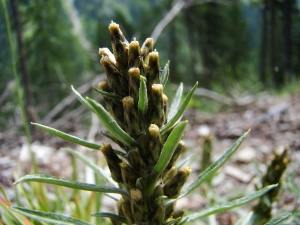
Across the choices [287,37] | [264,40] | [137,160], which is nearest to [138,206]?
[137,160]

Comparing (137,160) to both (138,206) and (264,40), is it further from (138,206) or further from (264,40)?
(264,40)

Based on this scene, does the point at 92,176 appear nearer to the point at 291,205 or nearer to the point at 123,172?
the point at 123,172

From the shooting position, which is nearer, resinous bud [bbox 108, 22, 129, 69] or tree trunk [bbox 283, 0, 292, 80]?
resinous bud [bbox 108, 22, 129, 69]

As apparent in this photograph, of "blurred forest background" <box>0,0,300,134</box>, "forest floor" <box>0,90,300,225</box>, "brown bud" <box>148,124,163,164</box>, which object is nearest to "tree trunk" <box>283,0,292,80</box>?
"blurred forest background" <box>0,0,300,134</box>

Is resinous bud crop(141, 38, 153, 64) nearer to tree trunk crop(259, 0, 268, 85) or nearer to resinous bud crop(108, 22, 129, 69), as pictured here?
resinous bud crop(108, 22, 129, 69)

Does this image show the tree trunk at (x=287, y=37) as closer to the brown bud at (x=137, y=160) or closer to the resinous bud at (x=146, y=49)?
the resinous bud at (x=146, y=49)
